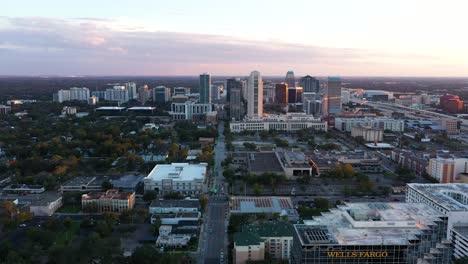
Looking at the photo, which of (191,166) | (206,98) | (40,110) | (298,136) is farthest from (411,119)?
(40,110)

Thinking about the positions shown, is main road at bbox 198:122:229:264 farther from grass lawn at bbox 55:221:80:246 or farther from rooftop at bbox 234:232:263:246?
grass lawn at bbox 55:221:80:246

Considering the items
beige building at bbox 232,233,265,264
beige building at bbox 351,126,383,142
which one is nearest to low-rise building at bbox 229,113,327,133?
beige building at bbox 351,126,383,142

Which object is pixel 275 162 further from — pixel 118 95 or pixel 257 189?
pixel 118 95

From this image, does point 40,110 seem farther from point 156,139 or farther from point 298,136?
point 298,136

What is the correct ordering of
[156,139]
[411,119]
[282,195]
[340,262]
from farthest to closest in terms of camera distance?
[411,119], [156,139], [282,195], [340,262]

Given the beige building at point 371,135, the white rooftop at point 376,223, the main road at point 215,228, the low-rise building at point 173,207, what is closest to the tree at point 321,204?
the main road at point 215,228
